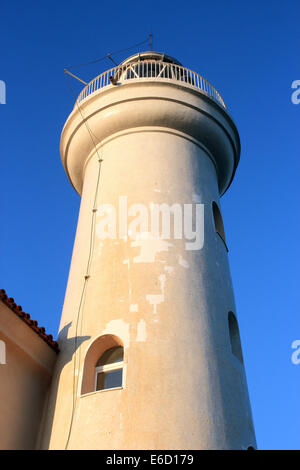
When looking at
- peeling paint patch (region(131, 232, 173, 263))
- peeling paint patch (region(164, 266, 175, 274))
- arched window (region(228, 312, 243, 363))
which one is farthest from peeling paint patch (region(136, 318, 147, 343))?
arched window (region(228, 312, 243, 363))

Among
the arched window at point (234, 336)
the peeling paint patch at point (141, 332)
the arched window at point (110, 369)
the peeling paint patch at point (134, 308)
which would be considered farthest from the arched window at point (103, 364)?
the arched window at point (234, 336)

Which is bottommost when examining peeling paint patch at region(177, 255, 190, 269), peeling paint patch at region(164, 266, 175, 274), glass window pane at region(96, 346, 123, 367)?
glass window pane at region(96, 346, 123, 367)

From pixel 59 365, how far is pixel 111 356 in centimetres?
103

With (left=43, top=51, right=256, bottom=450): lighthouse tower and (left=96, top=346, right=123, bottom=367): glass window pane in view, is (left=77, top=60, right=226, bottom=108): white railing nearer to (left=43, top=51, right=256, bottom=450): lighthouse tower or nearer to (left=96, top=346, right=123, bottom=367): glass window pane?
(left=43, top=51, right=256, bottom=450): lighthouse tower

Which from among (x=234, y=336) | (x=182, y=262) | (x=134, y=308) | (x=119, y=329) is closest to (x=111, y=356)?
(x=119, y=329)

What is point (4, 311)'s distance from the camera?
8.69m

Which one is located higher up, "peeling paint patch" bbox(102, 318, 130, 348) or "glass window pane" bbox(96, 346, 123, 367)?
"peeling paint patch" bbox(102, 318, 130, 348)

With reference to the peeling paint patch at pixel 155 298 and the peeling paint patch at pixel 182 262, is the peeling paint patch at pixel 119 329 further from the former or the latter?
the peeling paint patch at pixel 182 262

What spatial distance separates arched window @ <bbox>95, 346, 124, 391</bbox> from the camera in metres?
9.16

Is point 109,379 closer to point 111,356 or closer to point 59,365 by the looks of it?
point 111,356

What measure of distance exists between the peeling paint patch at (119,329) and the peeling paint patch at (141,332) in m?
0.20

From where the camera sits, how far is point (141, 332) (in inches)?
355

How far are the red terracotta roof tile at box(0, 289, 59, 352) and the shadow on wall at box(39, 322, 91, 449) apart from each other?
8.6 inches

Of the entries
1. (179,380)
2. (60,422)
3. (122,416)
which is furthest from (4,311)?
(179,380)
